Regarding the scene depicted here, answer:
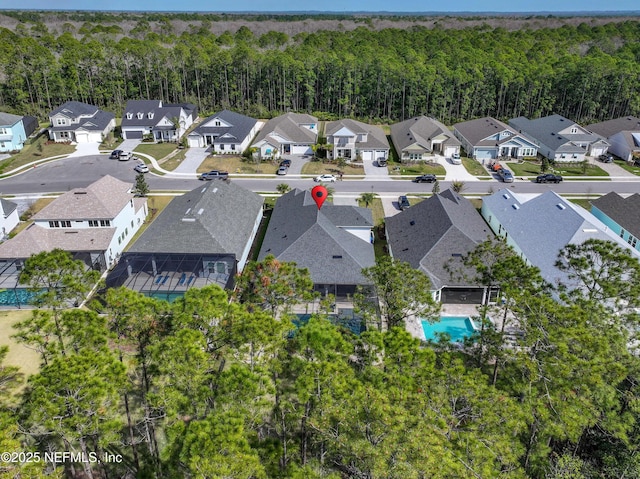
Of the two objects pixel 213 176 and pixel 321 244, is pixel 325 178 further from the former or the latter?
pixel 321 244

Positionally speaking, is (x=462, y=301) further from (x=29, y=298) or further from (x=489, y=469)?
(x=29, y=298)

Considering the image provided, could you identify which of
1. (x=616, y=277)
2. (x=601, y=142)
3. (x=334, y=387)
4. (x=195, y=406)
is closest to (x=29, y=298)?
(x=195, y=406)

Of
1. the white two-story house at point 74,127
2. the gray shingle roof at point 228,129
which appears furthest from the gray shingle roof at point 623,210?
the white two-story house at point 74,127

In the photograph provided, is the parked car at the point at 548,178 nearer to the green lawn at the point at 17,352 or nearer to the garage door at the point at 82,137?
the green lawn at the point at 17,352

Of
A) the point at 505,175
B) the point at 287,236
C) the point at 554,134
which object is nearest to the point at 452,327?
the point at 287,236

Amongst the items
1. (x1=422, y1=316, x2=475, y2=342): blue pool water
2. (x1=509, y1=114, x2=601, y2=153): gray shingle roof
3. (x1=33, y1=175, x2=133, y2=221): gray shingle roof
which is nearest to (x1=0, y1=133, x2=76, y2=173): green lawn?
(x1=33, y1=175, x2=133, y2=221): gray shingle roof

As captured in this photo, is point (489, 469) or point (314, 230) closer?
point (489, 469)
